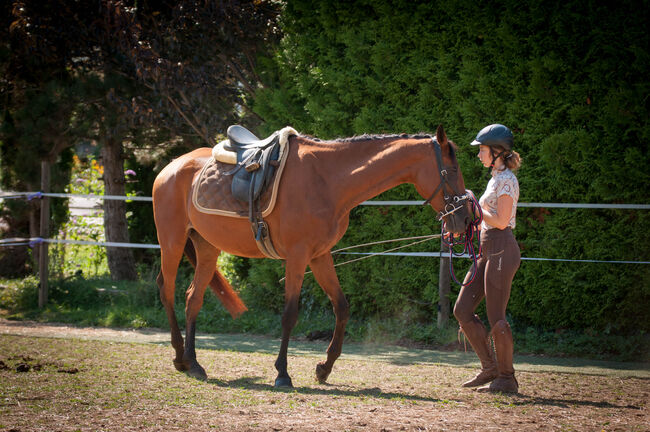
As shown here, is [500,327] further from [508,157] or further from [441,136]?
[441,136]

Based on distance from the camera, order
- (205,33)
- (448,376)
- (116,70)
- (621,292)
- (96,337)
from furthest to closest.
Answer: (116,70) < (205,33) < (96,337) < (621,292) < (448,376)

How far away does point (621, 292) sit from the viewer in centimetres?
640

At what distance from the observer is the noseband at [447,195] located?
4559mm

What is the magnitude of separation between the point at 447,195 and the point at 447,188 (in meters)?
0.05

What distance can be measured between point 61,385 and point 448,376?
123 inches

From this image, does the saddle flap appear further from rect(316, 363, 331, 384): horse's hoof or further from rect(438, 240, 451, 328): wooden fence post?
rect(438, 240, 451, 328): wooden fence post

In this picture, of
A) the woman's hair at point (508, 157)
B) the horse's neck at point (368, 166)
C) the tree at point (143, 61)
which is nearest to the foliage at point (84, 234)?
the tree at point (143, 61)

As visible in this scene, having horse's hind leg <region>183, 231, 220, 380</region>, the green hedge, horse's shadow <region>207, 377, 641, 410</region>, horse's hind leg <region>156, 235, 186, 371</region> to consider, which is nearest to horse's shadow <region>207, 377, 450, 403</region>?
horse's shadow <region>207, 377, 641, 410</region>

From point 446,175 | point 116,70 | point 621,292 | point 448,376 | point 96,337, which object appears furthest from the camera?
Answer: point 116,70

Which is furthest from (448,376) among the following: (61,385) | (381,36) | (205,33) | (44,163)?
(44,163)

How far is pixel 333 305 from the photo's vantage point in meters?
5.14

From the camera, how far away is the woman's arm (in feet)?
14.7

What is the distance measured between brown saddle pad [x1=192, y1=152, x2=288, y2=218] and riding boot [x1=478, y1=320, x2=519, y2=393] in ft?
6.58

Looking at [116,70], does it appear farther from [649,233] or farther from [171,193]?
[649,233]
